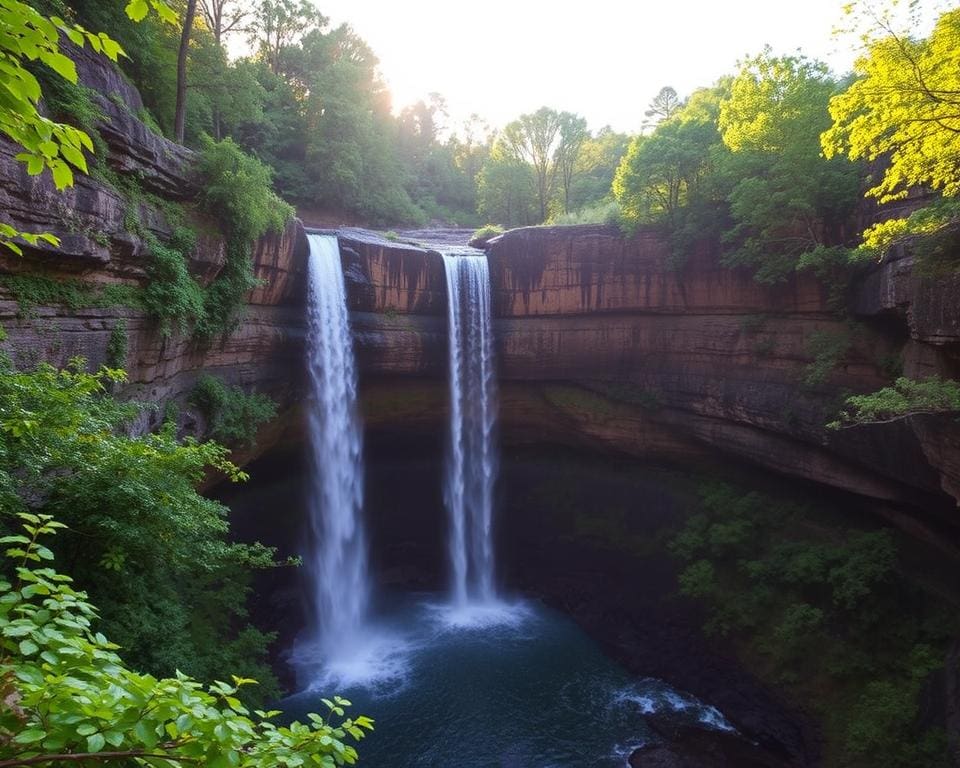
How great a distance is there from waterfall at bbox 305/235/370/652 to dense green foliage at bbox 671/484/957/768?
10.5 m

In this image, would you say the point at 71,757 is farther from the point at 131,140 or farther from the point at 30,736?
the point at 131,140

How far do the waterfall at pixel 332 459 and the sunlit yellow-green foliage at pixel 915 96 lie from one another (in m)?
13.7

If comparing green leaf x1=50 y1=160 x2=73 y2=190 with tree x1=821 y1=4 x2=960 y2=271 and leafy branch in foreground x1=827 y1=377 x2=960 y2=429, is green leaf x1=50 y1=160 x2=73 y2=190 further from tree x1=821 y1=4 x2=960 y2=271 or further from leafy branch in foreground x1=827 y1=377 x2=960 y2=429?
leafy branch in foreground x1=827 y1=377 x2=960 y2=429

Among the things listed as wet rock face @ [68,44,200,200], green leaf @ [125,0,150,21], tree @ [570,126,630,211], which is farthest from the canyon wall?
tree @ [570,126,630,211]

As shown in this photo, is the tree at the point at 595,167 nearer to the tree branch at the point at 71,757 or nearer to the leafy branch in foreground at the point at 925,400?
the leafy branch in foreground at the point at 925,400

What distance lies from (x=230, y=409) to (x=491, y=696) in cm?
971

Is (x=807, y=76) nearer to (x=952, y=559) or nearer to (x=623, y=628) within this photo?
(x=952, y=559)

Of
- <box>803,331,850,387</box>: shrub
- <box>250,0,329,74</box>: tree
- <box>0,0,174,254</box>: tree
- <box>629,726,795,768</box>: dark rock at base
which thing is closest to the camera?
<box>0,0,174,254</box>: tree

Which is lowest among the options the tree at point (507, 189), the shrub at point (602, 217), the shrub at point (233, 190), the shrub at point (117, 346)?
the shrub at point (117, 346)

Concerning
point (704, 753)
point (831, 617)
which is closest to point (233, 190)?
point (704, 753)

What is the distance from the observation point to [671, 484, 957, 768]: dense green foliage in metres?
11.3

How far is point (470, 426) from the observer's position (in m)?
20.5

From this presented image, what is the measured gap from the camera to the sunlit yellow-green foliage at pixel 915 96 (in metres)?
7.71

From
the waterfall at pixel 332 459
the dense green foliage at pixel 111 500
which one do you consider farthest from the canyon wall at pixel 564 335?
the dense green foliage at pixel 111 500
